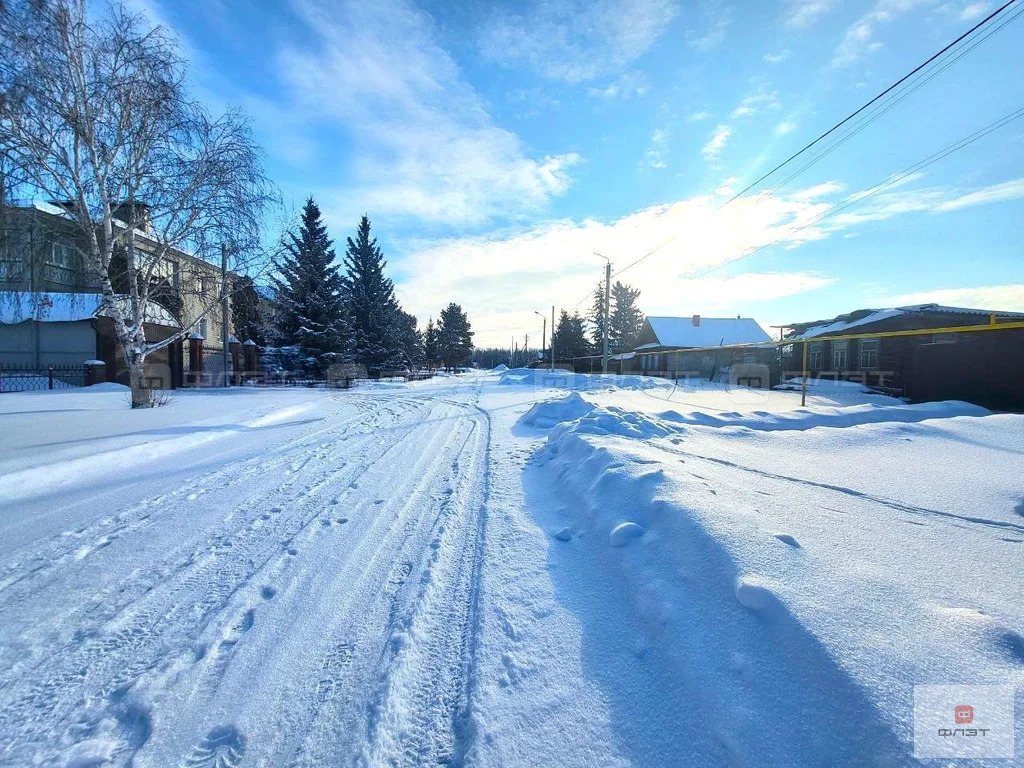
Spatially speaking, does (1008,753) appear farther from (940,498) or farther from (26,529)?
(26,529)

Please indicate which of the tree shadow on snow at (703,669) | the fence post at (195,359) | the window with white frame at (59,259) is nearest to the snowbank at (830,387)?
the tree shadow on snow at (703,669)

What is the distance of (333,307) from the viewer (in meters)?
23.7

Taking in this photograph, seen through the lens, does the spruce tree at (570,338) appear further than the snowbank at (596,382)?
Yes

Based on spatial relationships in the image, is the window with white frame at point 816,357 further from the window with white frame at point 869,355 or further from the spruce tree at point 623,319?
the spruce tree at point 623,319

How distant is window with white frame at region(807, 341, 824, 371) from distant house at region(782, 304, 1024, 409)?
2.43 m

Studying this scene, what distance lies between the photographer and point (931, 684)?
1632mm

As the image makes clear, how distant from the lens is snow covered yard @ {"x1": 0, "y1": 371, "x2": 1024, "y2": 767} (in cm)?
167

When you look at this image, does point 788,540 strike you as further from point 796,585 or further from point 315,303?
point 315,303

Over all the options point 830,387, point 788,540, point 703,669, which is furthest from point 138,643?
point 830,387

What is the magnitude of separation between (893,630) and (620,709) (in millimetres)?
1302

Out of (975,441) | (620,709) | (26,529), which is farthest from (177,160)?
(975,441)

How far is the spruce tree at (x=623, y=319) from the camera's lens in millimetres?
56562

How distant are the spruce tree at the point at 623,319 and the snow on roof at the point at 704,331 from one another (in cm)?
1404

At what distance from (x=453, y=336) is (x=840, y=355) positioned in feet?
148
